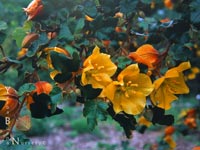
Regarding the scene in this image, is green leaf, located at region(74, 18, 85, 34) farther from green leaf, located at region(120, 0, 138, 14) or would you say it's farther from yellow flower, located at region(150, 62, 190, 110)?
yellow flower, located at region(150, 62, 190, 110)

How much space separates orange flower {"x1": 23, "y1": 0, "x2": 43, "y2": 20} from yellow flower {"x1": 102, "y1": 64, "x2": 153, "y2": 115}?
31 cm

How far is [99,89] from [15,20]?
5.86 feet

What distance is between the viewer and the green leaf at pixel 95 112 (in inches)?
36.5

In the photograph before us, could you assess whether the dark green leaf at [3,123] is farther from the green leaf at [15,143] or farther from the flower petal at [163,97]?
the flower petal at [163,97]

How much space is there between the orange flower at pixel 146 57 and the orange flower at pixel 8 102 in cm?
30

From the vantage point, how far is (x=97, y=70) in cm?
96

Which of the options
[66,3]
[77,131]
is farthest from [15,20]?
[77,131]

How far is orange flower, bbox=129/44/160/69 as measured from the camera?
3.39ft

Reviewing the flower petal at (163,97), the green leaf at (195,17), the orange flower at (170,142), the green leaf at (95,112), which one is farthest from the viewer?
the orange flower at (170,142)

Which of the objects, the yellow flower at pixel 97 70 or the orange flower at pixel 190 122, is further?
the orange flower at pixel 190 122

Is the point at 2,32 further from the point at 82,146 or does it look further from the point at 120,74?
the point at 82,146

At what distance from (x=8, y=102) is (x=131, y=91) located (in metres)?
0.29

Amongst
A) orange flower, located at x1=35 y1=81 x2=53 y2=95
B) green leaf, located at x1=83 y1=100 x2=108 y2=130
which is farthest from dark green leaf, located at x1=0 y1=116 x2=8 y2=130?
green leaf, located at x1=83 y1=100 x2=108 y2=130

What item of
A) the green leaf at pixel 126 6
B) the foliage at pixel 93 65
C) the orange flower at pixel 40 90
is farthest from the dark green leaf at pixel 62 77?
the green leaf at pixel 126 6
